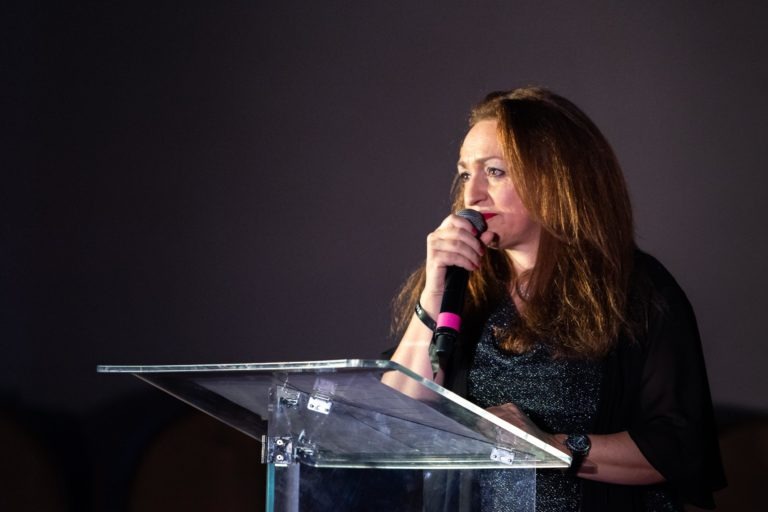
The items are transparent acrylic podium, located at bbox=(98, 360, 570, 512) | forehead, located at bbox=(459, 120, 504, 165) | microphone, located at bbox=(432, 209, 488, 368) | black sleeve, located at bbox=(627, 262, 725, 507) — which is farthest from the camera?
forehead, located at bbox=(459, 120, 504, 165)

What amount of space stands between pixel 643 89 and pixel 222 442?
5.30ft

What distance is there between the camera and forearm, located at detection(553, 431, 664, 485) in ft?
Result: 4.74

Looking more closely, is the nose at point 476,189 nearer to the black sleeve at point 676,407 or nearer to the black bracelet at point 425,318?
the black bracelet at point 425,318

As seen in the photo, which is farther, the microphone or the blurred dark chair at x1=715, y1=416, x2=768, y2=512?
the blurred dark chair at x1=715, y1=416, x2=768, y2=512

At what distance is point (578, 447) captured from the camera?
144 cm

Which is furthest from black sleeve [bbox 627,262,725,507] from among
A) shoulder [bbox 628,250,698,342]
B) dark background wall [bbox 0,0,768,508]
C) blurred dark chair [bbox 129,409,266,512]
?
blurred dark chair [bbox 129,409,266,512]

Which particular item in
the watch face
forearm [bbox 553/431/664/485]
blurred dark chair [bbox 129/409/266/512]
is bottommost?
blurred dark chair [bbox 129/409/266/512]

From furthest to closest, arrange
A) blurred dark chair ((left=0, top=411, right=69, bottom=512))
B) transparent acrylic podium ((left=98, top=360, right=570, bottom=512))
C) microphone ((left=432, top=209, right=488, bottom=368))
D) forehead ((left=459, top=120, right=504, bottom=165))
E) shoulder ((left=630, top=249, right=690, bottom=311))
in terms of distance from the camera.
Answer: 1. blurred dark chair ((left=0, top=411, right=69, bottom=512))
2. forehead ((left=459, top=120, right=504, bottom=165))
3. shoulder ((left=630, top=249, right=690, bottom=311))
4. microphone ((left=432, top=209, right=488, bottom=368))
5. transparent acrylic podium ((left=98, top=360, right=570, bottom=512))

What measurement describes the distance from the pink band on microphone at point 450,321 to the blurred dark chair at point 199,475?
1586mm

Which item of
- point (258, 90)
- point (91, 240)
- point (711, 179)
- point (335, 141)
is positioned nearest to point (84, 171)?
point (91, 240)

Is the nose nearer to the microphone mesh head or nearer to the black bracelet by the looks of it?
the microphone mesh head

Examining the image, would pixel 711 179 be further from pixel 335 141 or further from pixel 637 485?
pixel 637 485

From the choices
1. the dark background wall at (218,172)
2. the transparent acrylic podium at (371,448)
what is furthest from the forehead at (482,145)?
the dark background wall at (218,172)

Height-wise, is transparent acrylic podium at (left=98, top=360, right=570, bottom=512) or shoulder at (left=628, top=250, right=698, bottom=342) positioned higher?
shoulder at (left=628, top=250, right=698, bottom=342)
